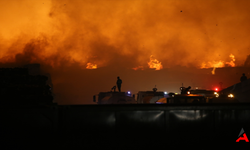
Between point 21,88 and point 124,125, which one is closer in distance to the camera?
point 124,125

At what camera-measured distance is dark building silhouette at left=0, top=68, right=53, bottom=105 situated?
270 inches

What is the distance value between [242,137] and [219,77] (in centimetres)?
4727

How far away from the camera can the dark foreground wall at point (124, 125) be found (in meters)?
5.38

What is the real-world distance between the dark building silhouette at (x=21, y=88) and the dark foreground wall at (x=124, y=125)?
1.35 metres

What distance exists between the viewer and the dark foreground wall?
5379 millimetres

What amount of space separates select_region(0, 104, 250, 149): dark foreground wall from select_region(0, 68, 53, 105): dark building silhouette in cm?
135

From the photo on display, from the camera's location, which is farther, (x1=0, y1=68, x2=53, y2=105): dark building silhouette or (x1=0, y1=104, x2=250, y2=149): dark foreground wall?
(x1=0, y1=68, x2=53, y2=105): dark building silhouette

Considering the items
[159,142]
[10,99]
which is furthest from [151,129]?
[10,99]

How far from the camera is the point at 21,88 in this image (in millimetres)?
7082

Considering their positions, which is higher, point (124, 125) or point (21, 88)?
point (21, 88)

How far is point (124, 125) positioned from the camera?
5.54 m

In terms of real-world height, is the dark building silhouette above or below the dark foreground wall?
above

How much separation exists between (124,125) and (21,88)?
350 centimetres

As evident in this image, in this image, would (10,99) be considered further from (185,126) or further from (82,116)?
(185,126)
